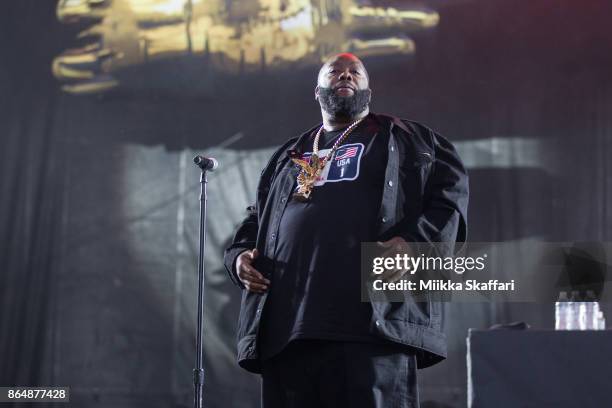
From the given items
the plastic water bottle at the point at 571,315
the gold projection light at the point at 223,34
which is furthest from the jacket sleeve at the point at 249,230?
the gold projection light at the point at 223,34

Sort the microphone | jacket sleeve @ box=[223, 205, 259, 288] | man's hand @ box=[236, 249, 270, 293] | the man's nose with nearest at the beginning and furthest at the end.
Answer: man's hand @ box=[236, 249, 270, 293] < jacket sleeve @ box=[223, 205, 259, 288] < the man's nose < the microphone

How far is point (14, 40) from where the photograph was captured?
16.4 ft

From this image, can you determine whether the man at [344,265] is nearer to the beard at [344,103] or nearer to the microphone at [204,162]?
the beard at [344,103]

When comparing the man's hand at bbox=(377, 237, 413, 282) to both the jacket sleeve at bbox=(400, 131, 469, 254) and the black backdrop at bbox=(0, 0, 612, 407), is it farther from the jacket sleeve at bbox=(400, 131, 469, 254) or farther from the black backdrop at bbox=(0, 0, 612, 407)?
the black backdrop at bbox=(0, 0, 612, 407)

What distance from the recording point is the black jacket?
2133mm

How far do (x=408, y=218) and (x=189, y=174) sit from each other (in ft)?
8.90

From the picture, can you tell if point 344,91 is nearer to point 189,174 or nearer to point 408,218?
point 408,218

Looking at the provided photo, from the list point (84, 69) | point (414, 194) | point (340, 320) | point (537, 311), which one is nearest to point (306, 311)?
point (340, 320)

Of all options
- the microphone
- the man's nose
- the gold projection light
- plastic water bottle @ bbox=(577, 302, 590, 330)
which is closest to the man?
the man's nose

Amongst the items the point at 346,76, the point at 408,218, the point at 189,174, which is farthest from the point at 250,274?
the point at 189,174

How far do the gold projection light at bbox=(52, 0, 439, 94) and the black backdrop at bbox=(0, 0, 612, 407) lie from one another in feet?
0.30

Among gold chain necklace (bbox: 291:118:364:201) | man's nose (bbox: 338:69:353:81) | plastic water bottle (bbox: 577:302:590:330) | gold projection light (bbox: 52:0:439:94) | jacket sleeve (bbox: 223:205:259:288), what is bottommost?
plastic water bottle (bbox: 577:302:590:330)

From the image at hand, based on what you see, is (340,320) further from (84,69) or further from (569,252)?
(84,69)

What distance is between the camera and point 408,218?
7.32 feet
